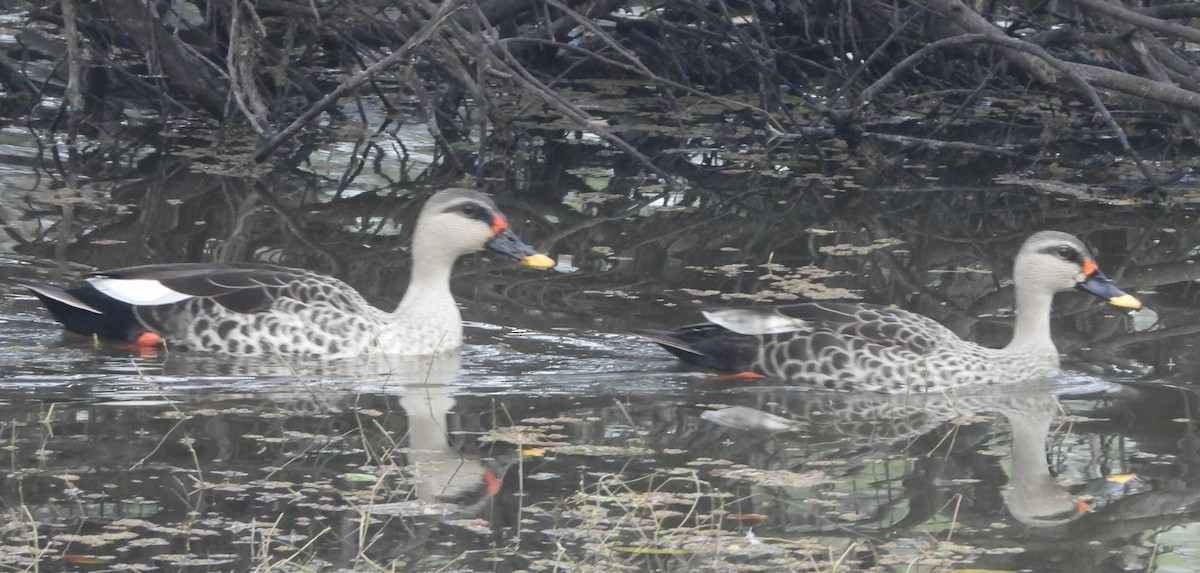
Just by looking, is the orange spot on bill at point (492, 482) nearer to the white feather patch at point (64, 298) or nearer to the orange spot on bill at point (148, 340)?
the orange spot on bill at point (148, 340)

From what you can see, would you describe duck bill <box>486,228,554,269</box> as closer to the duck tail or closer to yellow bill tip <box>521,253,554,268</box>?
yellow bill tip <box>521,253,554,268</box>

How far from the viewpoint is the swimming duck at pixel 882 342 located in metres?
7.63

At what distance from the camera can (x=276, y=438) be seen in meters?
6.27

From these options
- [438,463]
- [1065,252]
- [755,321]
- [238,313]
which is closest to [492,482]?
[438,463]

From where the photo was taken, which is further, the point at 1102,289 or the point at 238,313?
the point at 1102,289

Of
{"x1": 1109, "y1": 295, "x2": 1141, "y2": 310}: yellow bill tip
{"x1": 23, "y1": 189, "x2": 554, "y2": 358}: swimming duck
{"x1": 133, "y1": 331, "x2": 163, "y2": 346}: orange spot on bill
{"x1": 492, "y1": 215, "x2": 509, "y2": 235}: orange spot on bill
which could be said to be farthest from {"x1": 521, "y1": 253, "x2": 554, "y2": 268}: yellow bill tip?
{"x1": 1109, "y1": 295, "x2": 1141, "y2": 310}: yellow bill tip

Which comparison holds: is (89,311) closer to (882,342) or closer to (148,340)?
(148,340)

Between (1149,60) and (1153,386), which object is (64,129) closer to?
(1149,60)

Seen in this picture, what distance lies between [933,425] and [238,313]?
312 cm

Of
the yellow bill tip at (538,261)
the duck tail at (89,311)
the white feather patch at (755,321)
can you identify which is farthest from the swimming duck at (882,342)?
the duck tail at (89,311)

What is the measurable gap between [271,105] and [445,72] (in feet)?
4.45

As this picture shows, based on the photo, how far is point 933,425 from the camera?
7.00 metres

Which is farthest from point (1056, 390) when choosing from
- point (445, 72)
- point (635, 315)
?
point (445, 72)

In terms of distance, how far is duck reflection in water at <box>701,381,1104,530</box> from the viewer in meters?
5.84
